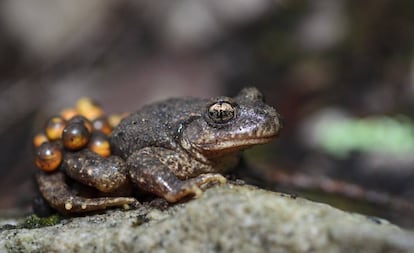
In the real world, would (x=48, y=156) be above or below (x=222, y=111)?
below

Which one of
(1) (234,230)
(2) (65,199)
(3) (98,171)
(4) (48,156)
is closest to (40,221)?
(2) (65,199)

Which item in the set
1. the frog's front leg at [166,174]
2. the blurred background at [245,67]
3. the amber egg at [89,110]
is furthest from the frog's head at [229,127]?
the blurred background at [245,67]

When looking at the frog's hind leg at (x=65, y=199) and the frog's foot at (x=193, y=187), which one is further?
the frog's hind leg at (x=65, y=199)

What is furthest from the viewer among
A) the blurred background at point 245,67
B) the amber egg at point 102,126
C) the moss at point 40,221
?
the blurred background at point 245,67

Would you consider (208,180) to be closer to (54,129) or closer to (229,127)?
(229,127)

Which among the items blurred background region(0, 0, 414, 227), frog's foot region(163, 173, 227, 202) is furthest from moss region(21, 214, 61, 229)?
blurred background region(0, 0, 414, 227)

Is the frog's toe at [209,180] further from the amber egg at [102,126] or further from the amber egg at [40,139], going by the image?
the amber egg at [40,139]

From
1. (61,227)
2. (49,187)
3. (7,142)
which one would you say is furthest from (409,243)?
(7,142)

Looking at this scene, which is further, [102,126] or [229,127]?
[102,126]
